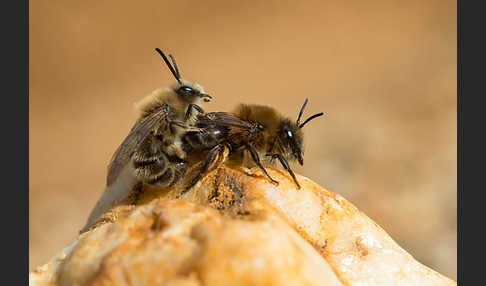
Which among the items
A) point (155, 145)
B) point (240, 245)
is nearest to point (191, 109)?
point (155, 145)

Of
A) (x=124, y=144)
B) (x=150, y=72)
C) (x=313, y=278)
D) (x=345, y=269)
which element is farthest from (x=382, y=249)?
(x=150, y=72)

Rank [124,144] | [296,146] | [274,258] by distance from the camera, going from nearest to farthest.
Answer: [274,258]
[124,144]
[296,146]

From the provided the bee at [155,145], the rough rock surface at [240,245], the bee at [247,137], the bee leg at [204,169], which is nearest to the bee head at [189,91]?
the bee at [155,145]

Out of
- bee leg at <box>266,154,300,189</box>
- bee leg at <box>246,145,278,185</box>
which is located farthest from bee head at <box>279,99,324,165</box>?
bee leg at <box>246,145,278,185</box>

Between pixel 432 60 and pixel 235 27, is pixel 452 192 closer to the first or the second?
pixel 432 60

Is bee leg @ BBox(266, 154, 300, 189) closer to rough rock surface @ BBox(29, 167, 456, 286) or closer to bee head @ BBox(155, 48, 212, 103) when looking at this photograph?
rough rock surface @ BBox(29, 167, 456, 286)

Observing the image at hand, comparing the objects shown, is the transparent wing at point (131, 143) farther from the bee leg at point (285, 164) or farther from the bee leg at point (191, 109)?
the bee leg at point (285, 164)
